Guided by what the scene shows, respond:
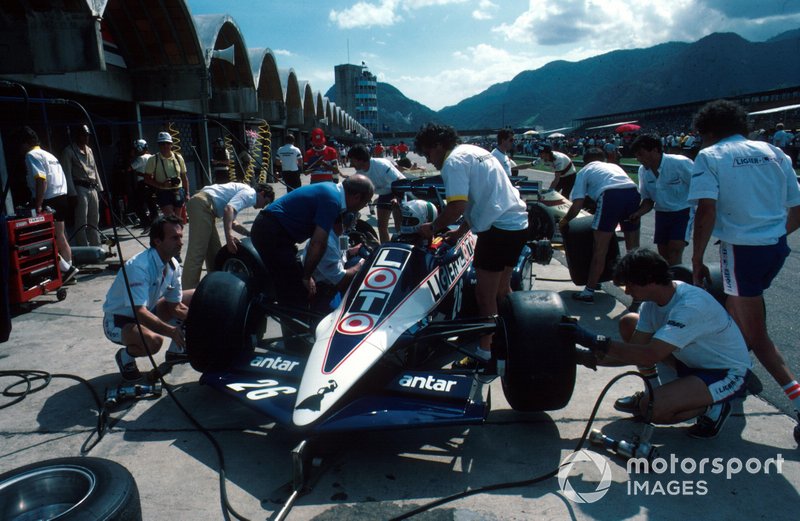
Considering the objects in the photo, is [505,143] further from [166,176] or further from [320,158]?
[166,176]

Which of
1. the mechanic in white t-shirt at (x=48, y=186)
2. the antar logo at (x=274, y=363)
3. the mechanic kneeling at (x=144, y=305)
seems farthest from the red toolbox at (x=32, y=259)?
the antar logo at (x=274, y=363)

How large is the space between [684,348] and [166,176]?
25.7ft

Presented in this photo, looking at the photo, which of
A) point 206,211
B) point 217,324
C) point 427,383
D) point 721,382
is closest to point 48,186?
point 206,211

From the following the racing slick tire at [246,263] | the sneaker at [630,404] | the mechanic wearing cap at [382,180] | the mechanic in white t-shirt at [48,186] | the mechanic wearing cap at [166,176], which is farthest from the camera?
the mechanic wearing cap at [166,176]

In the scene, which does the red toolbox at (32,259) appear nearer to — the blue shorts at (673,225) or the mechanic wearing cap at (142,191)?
the mechanic wearing cap at (142,191)

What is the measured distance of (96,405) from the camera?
3.69m

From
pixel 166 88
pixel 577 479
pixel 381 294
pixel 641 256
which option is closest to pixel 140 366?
pixel 381 294

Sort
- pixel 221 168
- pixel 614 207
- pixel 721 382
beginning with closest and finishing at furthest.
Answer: pixel 721 382
pixel 614 207
pixel 221 168

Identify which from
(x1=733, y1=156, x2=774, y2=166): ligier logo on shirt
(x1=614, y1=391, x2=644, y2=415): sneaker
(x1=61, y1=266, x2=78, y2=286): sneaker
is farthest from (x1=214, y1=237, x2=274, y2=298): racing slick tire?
(x1=733, y1=156, x2=774, y2=166): ligier logo on shirt

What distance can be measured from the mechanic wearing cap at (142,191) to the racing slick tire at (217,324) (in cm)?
716

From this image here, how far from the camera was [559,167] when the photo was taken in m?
10.3

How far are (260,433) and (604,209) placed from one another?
4.03 meters

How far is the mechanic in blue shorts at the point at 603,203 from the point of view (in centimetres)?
562

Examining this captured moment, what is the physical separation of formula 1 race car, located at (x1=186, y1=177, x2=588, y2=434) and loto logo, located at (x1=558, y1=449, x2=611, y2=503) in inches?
12.0
